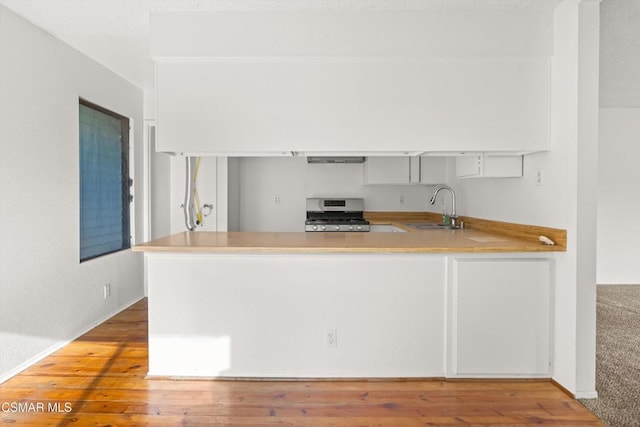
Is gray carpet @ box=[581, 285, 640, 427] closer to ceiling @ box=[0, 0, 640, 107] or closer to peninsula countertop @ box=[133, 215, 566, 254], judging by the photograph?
peninsula countertop @ box=[133, 215, 566, 254]

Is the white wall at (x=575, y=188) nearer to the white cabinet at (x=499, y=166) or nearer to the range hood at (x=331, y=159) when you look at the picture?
the white cabinet at (x=499, y=166)

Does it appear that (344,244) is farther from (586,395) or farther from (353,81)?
(586,395)

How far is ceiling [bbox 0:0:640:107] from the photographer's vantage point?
8.95ft

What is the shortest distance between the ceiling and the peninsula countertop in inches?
62.1

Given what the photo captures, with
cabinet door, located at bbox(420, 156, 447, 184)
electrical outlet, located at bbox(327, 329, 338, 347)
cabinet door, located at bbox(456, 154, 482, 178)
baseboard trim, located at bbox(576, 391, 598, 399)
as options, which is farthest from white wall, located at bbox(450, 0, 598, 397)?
cabinet door, located at bbox(420, 156, 447, 184)

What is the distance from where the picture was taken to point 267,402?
8.11 feet

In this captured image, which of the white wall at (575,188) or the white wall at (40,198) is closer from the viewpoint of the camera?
the white wall at (575,188)

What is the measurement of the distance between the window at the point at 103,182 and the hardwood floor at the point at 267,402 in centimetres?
153

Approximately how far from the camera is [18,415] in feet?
7.63

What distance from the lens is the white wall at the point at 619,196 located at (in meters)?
5.58

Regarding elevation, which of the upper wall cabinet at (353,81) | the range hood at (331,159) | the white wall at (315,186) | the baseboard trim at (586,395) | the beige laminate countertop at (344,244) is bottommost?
the baseboard trim at (586,395)

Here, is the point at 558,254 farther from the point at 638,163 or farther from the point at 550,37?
the point at 638,163

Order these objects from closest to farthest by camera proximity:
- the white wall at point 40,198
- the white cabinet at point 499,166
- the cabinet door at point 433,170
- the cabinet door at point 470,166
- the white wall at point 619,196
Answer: the white wall at point 40,198, the white cabinet at point 499,166, the cabinet door at point 470,166, the cabinet door at point 433,170, the white wall at point 619,196

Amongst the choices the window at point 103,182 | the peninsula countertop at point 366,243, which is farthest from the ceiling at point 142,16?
the peninsula countertop at point 366,243
